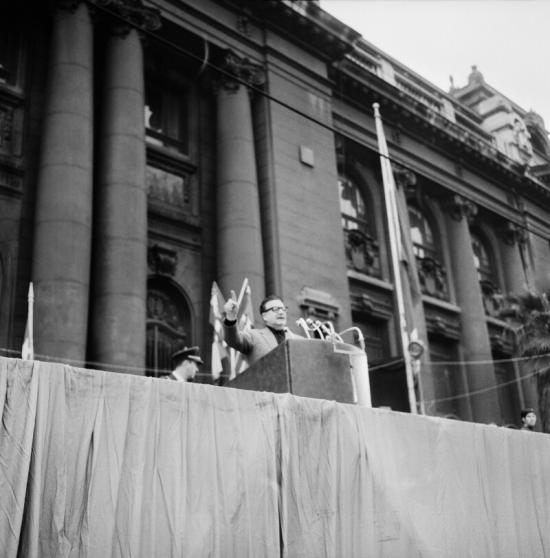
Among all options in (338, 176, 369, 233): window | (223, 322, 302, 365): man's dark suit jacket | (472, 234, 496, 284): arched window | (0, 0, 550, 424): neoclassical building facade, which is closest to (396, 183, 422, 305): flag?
(0, 0, 550, 424): neoclassical building facade

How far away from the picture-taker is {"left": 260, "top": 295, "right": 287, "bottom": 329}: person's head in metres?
7.05

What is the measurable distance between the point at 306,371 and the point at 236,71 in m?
14.7

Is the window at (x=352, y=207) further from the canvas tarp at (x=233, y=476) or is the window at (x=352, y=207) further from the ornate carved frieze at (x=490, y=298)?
the canvas tarp at (x=233, y=476)

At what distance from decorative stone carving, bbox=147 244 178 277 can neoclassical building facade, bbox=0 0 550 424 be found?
0.16ft

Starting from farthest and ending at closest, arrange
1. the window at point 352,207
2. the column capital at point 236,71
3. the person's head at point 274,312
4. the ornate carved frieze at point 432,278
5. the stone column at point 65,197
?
the ornate carved frieze at point 432,278, the window at point 352,207, the column capital at point 236,71, the stone column at point 65,197, the person's head at point 274,312

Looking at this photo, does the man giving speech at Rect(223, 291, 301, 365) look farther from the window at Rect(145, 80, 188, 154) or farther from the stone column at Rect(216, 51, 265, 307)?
the window at Rect(145, 80, 188, 154)

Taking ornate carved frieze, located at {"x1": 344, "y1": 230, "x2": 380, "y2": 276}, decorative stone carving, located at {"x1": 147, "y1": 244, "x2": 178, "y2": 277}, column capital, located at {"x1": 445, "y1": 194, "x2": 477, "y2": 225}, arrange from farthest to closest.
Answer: column capital, located at {"x1": 445, "y1": 194, "x2": 477, "y2": 225} < ornate carved frieze, located at {"x1": 344, "y1": 230, "x2": 380, "y2": 276} < decorative stone carving, located at {"x1": 147, "y1": 244, "x2": 178, "y2": 277}

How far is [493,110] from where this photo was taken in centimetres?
3331

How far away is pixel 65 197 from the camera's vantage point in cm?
1417

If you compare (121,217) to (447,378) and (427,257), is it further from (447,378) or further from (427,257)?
(447,378)

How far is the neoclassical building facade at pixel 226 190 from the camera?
567 inches

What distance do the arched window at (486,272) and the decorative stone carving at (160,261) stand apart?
1555cm

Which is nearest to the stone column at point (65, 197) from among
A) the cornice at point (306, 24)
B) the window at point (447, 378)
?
the cornice at point (306, 24)

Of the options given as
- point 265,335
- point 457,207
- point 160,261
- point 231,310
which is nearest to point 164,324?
point 160,261
